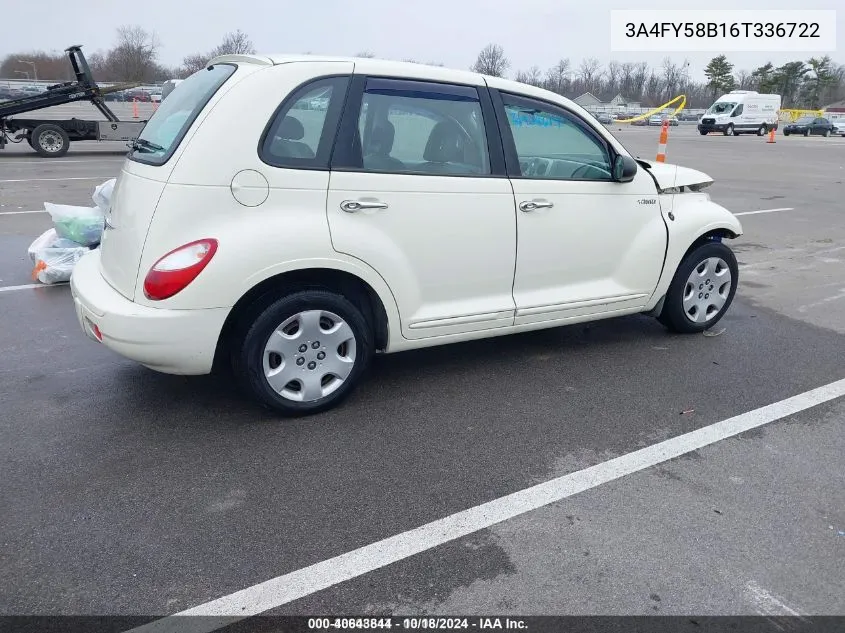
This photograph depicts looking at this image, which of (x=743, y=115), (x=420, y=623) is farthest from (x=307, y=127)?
(x=743, y=115)

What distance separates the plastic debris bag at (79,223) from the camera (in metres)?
6.41

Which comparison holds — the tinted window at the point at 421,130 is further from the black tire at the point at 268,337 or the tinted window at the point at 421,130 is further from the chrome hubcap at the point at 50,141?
the chrome hubcap at the point at 50,141

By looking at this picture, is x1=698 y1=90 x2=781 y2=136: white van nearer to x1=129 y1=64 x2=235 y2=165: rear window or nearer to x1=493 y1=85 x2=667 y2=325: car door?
x1=493 y1=85 x2=667 y2=325: car door

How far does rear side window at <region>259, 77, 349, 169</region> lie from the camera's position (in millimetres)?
3502

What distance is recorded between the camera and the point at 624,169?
14.8ft

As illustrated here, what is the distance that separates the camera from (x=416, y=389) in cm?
425

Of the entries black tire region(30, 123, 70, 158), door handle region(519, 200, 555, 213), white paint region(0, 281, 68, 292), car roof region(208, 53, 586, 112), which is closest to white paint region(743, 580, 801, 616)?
door handle region(519, 200, 555, 213)

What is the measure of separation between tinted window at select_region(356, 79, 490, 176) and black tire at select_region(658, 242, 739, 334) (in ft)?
6.19

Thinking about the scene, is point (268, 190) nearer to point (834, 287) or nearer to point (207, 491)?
point (207, 491)

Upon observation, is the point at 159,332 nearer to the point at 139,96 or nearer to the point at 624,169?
the point at 624,169

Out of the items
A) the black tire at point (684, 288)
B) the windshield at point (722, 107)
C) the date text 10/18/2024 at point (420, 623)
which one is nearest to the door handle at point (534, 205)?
the black tire at point (684, 288)

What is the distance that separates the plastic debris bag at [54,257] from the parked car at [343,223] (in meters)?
2.53

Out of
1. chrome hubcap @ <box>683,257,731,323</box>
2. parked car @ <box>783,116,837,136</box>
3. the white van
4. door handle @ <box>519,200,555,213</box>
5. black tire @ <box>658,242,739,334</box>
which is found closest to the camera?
door handle @ <box>519,200,555,213</box>

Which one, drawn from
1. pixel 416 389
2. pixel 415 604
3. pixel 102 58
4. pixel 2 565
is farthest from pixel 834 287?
pixel 102 58
